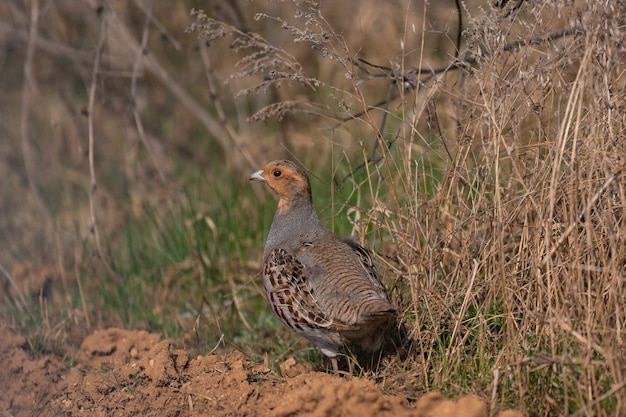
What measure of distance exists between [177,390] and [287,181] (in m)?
1.58

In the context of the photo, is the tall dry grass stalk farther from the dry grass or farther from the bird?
the bird

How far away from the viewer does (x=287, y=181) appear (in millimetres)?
5457

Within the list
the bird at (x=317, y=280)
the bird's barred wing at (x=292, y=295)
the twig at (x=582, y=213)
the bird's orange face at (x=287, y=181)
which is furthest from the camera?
the bird's orange face at (x=287, y=181)

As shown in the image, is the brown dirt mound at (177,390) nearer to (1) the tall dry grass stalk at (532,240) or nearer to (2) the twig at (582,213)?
(1) the tall dry grass stalk at (532,240)

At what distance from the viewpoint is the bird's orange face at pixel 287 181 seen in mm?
5426

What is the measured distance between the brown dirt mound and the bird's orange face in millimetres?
1086

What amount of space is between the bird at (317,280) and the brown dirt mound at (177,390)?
28cm

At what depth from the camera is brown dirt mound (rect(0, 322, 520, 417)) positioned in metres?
3.85

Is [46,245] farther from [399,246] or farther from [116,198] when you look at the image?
[399,246]

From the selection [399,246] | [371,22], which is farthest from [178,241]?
[371,22]

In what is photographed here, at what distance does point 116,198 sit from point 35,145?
2.15 metres

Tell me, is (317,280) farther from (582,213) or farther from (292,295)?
(582,213)

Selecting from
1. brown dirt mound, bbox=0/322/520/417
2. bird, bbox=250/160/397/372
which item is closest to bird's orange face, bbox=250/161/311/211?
bird, bbox=250/160/397/372

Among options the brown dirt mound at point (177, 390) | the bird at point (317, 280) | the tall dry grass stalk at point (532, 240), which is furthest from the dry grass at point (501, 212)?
the brown dirt mound at point (177, 390)
